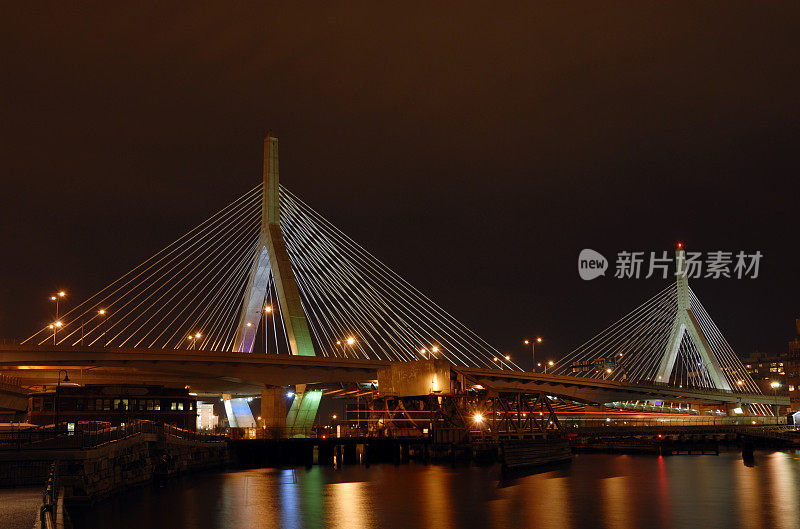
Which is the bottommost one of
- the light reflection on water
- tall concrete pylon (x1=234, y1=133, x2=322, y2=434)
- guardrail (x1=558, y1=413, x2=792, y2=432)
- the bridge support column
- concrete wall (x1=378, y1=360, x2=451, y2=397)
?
the light reflection on water

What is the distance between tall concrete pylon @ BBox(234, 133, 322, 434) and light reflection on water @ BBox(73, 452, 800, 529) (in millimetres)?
11444

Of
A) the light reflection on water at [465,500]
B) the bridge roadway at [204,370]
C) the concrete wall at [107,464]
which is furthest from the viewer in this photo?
the bridge roadway at [204,370]

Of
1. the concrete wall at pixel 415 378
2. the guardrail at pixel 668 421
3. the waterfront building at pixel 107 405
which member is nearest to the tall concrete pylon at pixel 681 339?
the guardrail at pixel 668 421

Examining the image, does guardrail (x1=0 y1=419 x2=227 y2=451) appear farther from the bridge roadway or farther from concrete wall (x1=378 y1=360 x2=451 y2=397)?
concrete wall (x1=378 y1=360 x2=451 y2=397)

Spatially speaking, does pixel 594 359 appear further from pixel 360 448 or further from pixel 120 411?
pixel 120 411

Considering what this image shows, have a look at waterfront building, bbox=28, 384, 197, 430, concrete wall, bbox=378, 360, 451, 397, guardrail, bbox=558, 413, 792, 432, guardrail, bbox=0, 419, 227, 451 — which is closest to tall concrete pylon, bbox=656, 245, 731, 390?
guardrail, bbox=558, 413, 792, 432

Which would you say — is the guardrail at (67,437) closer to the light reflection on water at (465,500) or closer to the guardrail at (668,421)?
the light reflection on water at (465,500)

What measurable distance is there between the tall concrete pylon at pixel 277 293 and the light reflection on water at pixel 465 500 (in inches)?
451

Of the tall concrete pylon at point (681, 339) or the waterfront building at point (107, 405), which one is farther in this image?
the tall concrete pylon at point (681, 339)

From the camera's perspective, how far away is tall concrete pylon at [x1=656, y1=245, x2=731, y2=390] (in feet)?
299

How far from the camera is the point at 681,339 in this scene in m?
94.1

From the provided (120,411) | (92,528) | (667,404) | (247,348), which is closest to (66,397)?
(120,411)

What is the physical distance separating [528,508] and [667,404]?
4146 inches

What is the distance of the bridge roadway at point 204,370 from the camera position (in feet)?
186
